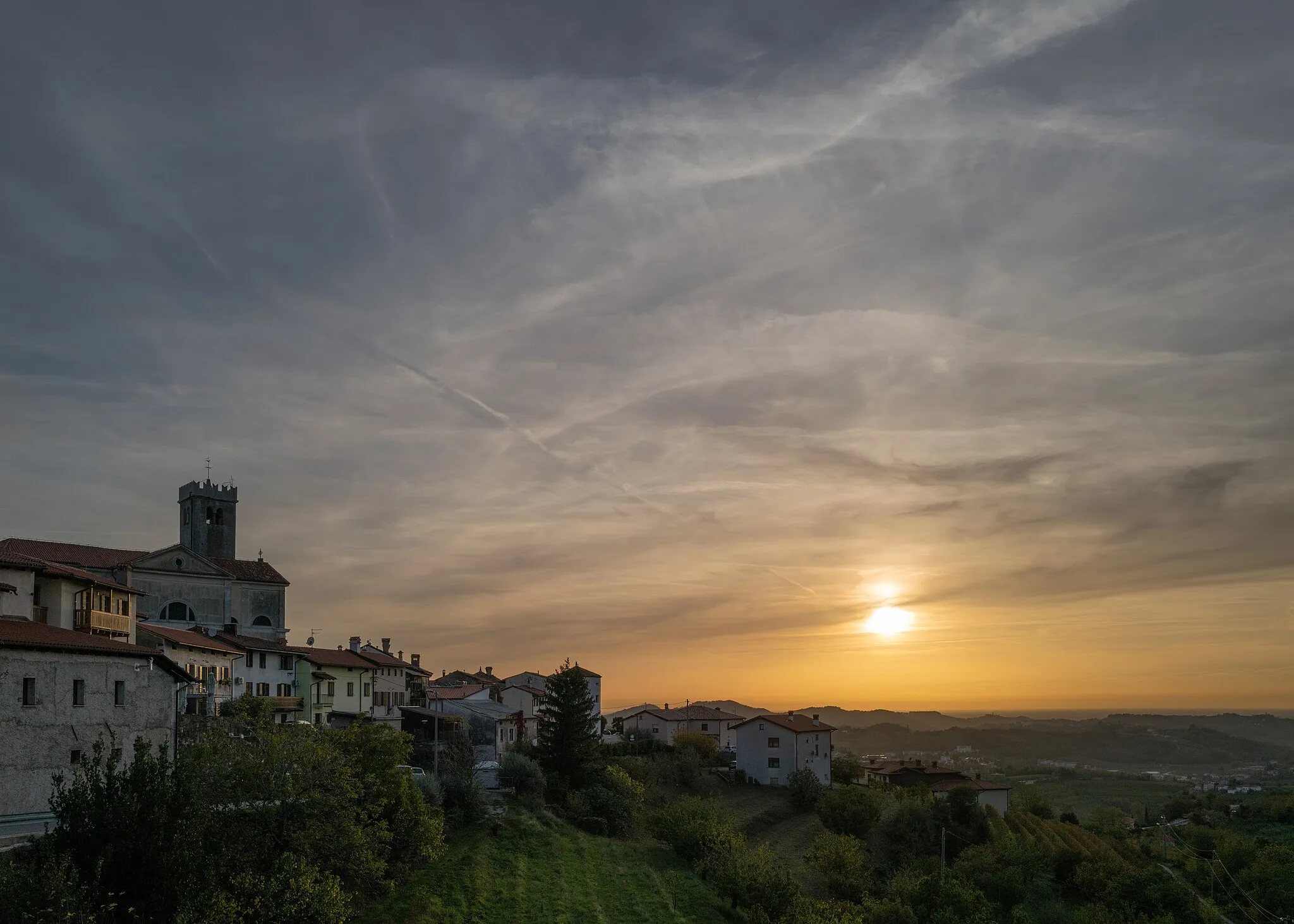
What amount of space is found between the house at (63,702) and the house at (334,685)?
32.1 metres

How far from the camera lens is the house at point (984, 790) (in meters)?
100

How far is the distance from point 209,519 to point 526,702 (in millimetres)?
38348

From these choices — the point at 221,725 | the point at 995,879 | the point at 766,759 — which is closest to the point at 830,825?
the point at 995,879

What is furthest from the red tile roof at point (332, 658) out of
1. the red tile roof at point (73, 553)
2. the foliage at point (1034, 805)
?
the foliage at point (1034, 805)

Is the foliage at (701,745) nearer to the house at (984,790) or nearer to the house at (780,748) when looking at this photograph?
the house at (780,748)

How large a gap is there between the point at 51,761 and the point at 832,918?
3618 centimetres

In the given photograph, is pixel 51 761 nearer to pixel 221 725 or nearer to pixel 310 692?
pixel 221 725

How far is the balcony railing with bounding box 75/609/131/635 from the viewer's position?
153ft

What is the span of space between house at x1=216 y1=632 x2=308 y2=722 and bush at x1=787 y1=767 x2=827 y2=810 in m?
47.0

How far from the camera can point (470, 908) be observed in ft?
151

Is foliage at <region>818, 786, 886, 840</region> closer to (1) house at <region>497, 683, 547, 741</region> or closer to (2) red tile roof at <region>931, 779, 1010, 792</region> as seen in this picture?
(2) red tile roof at <region>931, 779, 1010, 792</region>

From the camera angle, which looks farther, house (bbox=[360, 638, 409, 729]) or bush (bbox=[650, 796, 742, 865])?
house (bbox=[360, 638, 409, 729])

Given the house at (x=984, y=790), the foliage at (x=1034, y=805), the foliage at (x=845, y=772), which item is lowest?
the foliage at (x=1034, y=805)

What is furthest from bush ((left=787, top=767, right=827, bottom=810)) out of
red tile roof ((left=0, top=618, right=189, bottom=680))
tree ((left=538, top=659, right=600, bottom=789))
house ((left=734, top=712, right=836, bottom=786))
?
red tile roof ((left=0, top=618, right=189, bottom=680))
